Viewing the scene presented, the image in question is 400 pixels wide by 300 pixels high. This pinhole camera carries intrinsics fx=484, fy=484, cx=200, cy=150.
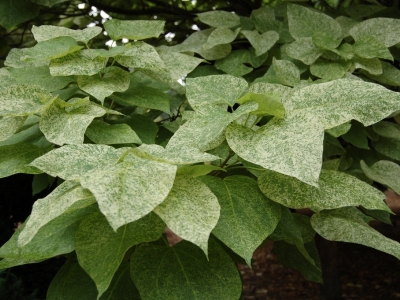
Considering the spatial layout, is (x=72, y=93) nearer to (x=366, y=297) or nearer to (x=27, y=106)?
(x=27, y=106)

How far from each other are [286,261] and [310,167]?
66 centimetres

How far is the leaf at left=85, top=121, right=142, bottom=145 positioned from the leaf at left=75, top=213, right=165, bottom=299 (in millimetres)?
229

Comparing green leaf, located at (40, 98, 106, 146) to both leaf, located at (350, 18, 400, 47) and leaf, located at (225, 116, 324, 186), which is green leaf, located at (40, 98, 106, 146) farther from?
leaf, located at (350, 18, 400, 47)

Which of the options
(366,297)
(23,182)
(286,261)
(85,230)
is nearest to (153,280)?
(85,230)

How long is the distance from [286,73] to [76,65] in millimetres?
560

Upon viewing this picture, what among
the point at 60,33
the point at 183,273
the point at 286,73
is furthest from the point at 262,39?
the point at 183,273

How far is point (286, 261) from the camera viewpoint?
132 centimetres

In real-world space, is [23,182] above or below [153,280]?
below

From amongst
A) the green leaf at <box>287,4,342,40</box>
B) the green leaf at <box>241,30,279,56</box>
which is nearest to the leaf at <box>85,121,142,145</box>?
the green leaf at <box>241,30,279,56</box>

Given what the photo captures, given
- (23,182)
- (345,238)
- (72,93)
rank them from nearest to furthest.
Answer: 1. (345,238)
2. (72,93)
3. (23,182)

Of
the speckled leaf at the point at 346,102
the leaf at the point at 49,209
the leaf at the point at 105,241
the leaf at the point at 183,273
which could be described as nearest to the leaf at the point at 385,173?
the speckled leaf at the point at 346,102

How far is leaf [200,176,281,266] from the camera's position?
80 cm

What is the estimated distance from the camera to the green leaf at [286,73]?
1296mm

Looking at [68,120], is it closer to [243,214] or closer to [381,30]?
[243,214]
